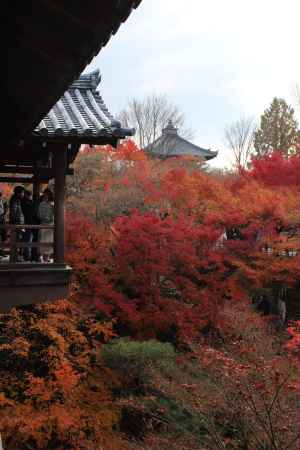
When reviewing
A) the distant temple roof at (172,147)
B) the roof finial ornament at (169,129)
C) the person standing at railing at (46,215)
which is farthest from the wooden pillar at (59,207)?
the roof finial ornament at (169,129)

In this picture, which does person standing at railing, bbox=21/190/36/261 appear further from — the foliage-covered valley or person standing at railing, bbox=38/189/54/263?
the foliage-covered valley

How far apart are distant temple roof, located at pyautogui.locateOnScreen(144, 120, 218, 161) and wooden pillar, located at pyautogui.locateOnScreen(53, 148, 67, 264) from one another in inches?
1021

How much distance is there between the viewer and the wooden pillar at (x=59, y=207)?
7.06m

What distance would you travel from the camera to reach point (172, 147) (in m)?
35.8

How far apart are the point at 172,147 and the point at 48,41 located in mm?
32756

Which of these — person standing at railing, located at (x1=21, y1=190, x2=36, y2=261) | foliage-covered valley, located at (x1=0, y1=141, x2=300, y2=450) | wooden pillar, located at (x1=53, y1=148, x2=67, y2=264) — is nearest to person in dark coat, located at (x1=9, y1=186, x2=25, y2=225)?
person standing at railing, located at (x1=21, y1=190, x2=36, y2=261)

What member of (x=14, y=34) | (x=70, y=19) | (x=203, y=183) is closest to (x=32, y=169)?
(x=14, y=34)

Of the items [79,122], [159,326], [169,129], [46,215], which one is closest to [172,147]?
[169,129]

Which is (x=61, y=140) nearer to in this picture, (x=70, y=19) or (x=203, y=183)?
(x=70, y=19)

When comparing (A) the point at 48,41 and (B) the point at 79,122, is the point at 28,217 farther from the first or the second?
(A) the point at 48,41

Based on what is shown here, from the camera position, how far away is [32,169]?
814cm

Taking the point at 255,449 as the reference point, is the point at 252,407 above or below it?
above

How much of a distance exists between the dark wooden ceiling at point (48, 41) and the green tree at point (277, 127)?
1206 inches

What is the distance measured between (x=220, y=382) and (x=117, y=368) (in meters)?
4.34
